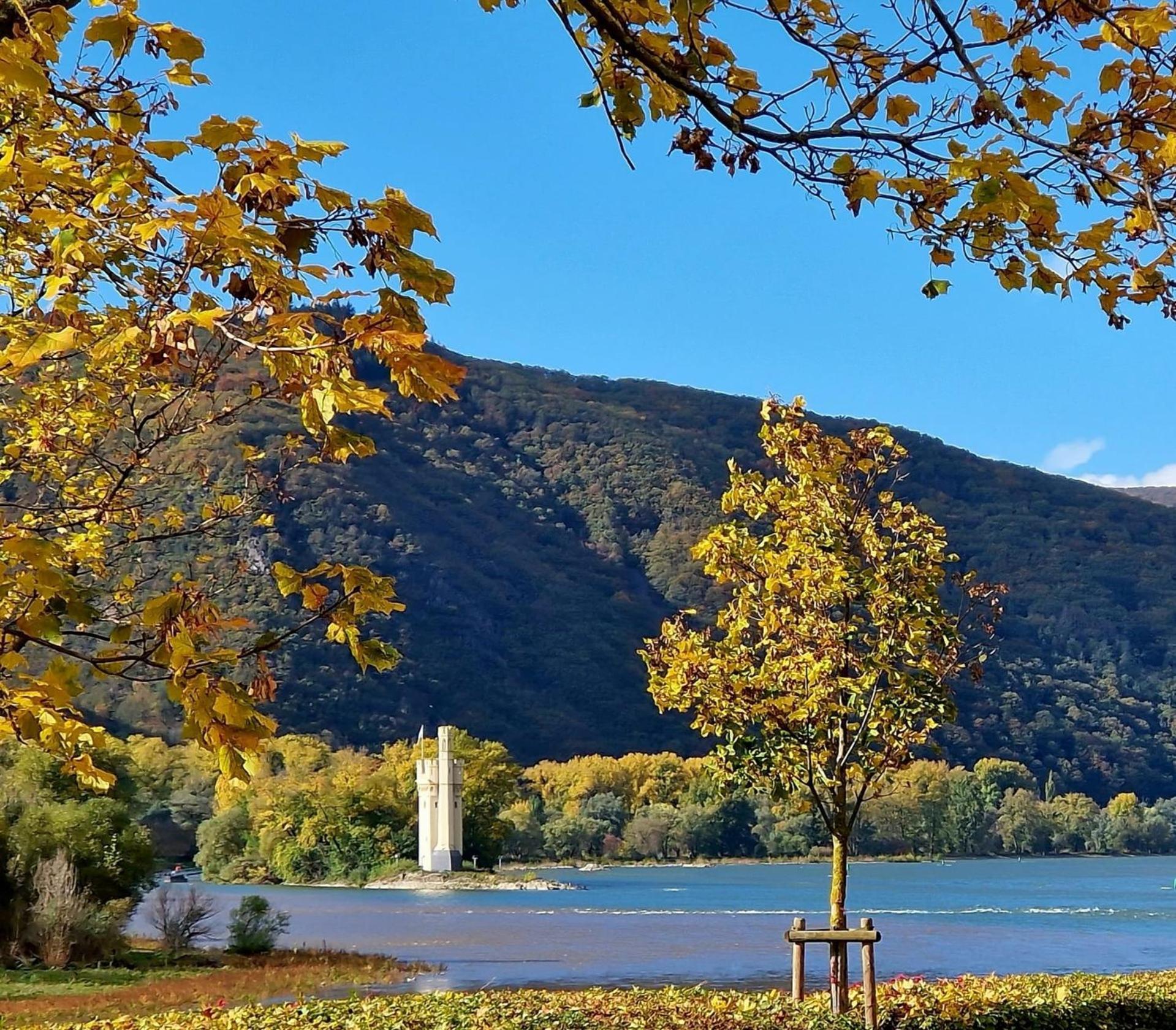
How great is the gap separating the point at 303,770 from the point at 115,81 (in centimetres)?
8708

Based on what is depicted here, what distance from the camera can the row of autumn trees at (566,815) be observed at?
273 feet

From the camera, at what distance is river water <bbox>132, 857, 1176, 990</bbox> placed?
29.8 meters

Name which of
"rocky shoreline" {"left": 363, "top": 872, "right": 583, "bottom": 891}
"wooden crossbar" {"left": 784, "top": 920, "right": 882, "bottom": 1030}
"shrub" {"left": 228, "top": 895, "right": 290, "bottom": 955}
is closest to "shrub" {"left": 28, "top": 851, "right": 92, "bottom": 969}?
"shrub" {"left": 228, "top": 895, "right": 290, "bottom": 955}

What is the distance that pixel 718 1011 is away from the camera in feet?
28.2

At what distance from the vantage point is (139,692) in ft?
313

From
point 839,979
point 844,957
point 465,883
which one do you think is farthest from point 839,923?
point 465,883

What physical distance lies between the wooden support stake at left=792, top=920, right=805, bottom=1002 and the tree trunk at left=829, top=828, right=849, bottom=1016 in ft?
0.75

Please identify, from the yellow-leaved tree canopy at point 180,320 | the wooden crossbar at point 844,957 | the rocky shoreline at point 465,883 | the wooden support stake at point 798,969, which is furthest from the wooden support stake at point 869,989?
the rocky shoreline at point 465,883

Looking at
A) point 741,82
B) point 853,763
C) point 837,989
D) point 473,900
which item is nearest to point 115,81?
point 741,82

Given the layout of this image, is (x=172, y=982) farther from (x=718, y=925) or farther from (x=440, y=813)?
(x=440, y=813)

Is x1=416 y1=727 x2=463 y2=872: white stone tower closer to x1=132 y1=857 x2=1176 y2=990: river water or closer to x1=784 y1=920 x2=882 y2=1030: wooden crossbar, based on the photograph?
x1=132 y1=857 x2=1176 y2=990: river water

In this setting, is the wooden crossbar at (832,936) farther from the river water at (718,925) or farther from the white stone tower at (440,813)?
the white stone tower at (440,813)

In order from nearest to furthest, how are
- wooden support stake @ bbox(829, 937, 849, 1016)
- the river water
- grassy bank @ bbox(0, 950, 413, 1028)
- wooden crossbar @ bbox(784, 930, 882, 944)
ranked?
wooden crossbar @ bbox(784, 930, 882, 944) → wooden support stake @ bbox(829, 937, 849, 1016) → grassy bank @ bbox(0, 950, 413, 1028) → the river water

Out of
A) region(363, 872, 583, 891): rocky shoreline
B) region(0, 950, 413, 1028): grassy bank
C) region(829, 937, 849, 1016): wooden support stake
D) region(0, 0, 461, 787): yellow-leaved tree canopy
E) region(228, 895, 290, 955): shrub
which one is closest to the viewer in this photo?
region(0, 0, 461, 787): yellow-leaved tree canopy
